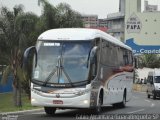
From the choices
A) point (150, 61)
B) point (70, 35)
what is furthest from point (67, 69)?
point (150, 61)

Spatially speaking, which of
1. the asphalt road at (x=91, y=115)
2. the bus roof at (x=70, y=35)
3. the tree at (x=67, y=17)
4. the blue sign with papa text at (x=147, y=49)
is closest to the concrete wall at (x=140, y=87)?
the blue sign with papa text at (x=147, y=49)

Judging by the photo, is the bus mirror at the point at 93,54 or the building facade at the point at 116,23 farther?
the building facade at the point at 116,23

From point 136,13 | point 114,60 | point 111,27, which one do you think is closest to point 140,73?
point 136,13

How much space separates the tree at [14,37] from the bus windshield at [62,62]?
13.5 meters

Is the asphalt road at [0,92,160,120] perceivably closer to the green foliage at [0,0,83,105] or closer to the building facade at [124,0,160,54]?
the green foliage at [0,0,83,105]

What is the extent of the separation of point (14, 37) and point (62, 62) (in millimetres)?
14846

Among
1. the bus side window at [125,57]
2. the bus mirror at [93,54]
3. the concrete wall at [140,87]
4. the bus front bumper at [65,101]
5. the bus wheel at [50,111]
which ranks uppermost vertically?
the bus mirror at [93,54]

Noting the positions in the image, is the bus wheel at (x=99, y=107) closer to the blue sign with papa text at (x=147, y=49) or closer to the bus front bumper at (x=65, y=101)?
the bus front bumper at (x=65, y=101)

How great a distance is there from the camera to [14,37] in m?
35.1

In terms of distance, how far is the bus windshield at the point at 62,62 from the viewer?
20.6 metres

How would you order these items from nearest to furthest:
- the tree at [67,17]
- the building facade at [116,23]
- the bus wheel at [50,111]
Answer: the bus wheel at [50,111] < the tree at [67,17] < the building facade at [116,23]

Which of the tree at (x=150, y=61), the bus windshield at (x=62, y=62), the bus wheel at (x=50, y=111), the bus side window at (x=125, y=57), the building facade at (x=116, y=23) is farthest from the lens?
the building facade at (x=116, y=23)

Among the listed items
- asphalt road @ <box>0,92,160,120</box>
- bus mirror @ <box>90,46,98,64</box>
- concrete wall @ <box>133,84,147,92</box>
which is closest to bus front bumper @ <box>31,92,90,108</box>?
asphalt road @ <box>0,92,160,120</box>

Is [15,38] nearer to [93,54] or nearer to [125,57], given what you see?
[125,57]
